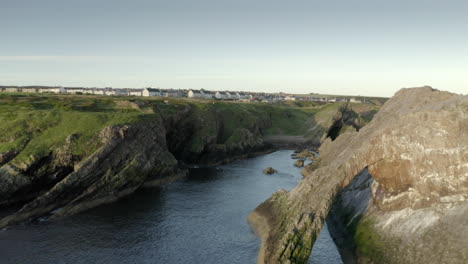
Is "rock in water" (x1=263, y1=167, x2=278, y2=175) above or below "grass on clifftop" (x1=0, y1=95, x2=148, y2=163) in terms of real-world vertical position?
below

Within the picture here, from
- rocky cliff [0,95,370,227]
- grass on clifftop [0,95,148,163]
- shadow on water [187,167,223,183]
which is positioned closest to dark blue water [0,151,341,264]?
rocky cliff [0,95,370,227]

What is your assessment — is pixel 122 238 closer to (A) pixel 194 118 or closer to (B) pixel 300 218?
(B) pixel 300 218

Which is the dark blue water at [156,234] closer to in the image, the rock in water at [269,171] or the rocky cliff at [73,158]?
the rocky cliff at [73,158]

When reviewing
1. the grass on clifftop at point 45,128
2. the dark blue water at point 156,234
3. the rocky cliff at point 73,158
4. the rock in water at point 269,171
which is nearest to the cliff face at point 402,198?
the dark blue water at point 156,234

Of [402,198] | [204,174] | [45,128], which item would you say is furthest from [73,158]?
[402,198]

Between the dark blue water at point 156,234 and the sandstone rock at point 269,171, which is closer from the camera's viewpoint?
the dark blue water at point 156,234

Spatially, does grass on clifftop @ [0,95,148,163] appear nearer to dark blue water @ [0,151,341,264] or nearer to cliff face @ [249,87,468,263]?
dark blue water @ [0,151,341,264]
